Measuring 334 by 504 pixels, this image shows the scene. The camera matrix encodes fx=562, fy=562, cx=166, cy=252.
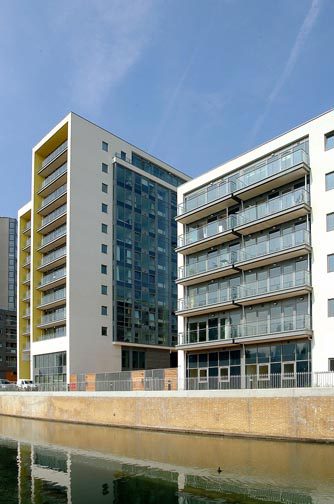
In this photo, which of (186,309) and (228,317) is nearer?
(228,317)

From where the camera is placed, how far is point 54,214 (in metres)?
57.9

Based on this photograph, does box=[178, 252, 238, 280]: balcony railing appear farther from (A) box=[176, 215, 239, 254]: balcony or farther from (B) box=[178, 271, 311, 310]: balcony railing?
(B) box=[178, 271, 311, 310]: balcony railing

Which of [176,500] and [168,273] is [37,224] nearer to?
[168,273]

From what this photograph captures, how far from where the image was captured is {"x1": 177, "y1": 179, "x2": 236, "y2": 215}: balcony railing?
1501 inches

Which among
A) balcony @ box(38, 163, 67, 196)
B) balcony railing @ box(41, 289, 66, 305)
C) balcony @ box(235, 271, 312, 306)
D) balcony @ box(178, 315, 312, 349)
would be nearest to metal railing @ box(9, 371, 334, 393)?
balcony @ box(178, 315, 312, 349)

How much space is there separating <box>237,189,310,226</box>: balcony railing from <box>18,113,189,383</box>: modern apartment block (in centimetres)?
2104

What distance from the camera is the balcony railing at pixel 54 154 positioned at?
57.1 m

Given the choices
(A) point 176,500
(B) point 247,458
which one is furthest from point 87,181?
(A) point 176,500

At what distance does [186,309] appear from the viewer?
40094mm

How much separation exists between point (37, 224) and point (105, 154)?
11.1 meters

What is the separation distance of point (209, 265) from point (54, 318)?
21.5m

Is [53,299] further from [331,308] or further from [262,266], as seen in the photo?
[331,308]

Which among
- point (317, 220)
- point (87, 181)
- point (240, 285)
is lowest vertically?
point (240, 285)

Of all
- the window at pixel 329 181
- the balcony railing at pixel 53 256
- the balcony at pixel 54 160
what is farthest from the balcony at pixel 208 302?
the balcony at pixel 54 160
